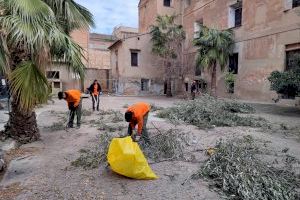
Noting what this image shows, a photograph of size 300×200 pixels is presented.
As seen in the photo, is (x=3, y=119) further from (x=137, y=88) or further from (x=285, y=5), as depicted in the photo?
(x=137, y=88)

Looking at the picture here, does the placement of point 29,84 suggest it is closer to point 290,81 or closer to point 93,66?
point 290,81

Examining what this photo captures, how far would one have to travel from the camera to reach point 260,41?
20375 millimetres

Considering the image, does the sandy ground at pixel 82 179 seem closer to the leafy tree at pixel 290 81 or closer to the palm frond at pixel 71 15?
the palm frond at pixel 71 15

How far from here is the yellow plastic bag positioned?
5.05 m

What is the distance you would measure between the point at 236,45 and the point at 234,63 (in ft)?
4.22

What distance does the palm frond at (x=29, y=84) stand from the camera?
6.82 meters

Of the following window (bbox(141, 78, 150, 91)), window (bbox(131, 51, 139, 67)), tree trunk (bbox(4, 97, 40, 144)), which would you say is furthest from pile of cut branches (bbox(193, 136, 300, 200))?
window (bbox(141, 78, 150, 91))

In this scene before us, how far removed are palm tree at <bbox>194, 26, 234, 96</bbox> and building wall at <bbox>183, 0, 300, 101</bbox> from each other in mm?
706

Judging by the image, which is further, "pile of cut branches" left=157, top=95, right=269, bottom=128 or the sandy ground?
"pile of cut branches" left=157, top=95, right=269, bottom=128

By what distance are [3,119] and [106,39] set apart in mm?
40449

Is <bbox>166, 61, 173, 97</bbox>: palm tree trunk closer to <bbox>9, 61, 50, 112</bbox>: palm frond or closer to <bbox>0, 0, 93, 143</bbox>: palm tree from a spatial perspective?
<bbox>0, 0, 93, 143</bbox>: palm tree

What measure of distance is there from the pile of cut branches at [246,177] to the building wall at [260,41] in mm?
14168

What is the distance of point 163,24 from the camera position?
2942 centimetres

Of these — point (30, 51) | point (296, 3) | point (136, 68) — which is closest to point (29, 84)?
point (30, 51)
